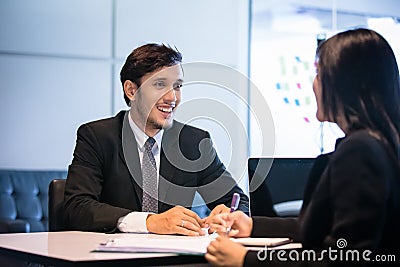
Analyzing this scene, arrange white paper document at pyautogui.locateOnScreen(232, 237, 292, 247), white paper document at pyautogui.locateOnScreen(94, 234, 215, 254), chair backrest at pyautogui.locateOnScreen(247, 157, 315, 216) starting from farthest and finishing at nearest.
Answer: chair backrest at pyautogui.locateOnScreen(247, 157, 315, 216)
white paper document at pyautogui.locateOnScreen(232, 237, 292, 247)
white paper document at pyautogui.locateOnScreen(94, 234, 215, 254)

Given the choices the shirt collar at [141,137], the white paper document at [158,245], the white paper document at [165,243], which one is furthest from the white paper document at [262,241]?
the shirt collar at [141,137]

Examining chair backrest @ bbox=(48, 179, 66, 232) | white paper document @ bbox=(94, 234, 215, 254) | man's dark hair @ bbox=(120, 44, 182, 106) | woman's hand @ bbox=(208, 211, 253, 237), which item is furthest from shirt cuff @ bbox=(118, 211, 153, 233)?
man's dark hair @ bbox=(120, 44, 182, 106)

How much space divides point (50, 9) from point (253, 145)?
1.76 metres

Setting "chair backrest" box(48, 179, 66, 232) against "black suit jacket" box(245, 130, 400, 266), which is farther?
"chair backrest" box(48, 179, 66, 232)

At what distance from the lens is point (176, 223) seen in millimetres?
2361

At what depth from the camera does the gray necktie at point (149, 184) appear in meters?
2.77

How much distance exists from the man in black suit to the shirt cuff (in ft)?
0.53

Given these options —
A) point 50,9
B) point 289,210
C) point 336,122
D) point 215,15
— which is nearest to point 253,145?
point 215,15

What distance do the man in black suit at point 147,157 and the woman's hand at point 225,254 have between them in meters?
0.79

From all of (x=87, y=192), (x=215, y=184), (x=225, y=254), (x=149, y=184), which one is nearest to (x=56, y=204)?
(x=87, y=192)

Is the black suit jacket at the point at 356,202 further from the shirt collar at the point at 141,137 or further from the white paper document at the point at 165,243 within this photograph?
the shirt collar at the point at 141,137

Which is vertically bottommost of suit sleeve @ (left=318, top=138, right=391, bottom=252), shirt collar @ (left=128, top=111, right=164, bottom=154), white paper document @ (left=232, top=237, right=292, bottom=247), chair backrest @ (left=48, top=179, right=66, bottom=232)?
chair backrest @ (left=48, top=179, right=66, bottom=232)

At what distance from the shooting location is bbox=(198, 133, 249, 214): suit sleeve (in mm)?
2867

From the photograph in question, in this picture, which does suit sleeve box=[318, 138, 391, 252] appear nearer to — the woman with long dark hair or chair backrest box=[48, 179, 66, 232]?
the woman with long dark hair
